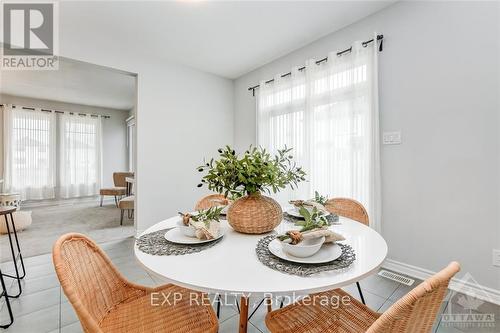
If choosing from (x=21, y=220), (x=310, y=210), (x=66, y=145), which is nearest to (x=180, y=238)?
(x=310, y=210)

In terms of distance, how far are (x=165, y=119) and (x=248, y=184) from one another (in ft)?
8.90

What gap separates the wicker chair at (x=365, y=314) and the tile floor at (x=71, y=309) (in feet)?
2.24

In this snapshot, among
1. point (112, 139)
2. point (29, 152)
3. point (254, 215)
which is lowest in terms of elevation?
point (254, 215)

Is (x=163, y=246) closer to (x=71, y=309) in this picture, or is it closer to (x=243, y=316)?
(x=243, y=316)

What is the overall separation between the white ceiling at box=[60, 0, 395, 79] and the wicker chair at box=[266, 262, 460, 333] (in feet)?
7.88

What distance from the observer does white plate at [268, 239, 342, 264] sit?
0.84 m

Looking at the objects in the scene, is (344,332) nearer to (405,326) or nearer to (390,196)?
(405,326)

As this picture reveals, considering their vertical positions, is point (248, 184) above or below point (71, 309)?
above

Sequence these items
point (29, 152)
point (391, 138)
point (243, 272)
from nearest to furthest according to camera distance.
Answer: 1. point (243, 272)
2. point (391, 138)
3. point (29, 152)

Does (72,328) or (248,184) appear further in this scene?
(72,328)

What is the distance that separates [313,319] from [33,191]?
6.81 metres

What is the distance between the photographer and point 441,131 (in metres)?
1.95

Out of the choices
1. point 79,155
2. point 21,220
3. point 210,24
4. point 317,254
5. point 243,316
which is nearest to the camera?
point 317,254

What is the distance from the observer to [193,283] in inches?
28.3
